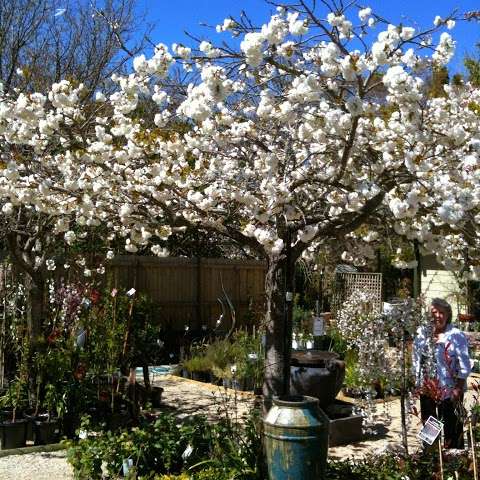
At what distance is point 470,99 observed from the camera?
16.5ft

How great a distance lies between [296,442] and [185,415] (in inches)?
141

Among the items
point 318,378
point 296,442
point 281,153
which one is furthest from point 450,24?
point 318,378

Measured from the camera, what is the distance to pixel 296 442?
4383 mm

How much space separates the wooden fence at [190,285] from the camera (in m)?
12.9

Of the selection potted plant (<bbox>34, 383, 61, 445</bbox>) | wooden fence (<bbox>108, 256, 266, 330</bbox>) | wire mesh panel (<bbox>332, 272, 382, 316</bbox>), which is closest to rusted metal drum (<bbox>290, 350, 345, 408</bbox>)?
potted plant (<bbox>34, 383, 61, 445</bbox>)

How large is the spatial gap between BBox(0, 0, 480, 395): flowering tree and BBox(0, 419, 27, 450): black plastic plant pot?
1893mm

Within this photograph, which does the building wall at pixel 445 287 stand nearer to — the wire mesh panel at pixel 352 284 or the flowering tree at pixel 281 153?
the wire mesh panel at pixel 352 284

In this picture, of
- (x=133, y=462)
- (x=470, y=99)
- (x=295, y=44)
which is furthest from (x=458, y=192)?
(x=133, y=462)

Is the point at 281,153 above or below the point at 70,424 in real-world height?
above

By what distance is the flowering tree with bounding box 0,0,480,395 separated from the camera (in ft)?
13.6

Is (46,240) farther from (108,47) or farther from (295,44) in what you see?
Answer: (108,47)

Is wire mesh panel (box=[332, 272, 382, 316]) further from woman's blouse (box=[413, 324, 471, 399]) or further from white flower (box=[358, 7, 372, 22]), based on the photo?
white flower (box=[358, 7, 372, 22])

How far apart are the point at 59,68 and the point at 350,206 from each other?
30.3ft

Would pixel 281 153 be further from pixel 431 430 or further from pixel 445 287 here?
pixel 445 287
